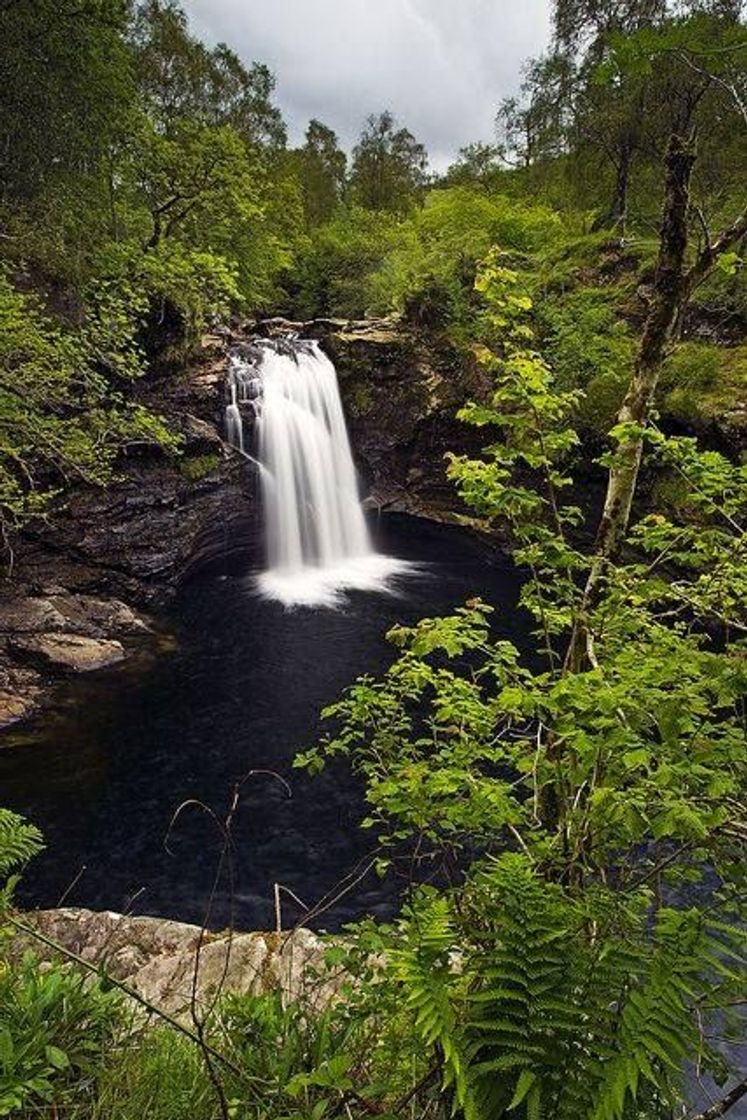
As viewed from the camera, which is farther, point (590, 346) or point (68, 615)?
point (590, 346)

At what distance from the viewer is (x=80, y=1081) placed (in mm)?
2186

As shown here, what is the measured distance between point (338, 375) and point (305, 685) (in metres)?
13.4

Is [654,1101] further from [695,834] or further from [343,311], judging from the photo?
[343,311]

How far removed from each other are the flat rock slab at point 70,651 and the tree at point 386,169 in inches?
1408

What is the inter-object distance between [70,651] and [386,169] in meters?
39.7

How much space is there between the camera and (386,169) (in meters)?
40.2

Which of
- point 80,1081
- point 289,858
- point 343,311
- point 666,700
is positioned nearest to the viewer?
point 80,1081

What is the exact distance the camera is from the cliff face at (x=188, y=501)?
12.2 m

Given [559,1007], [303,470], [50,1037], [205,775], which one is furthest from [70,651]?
[559,1007]

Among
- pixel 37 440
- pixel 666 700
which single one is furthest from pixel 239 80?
pixel 666 700

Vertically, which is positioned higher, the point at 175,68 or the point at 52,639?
the point at 175,68

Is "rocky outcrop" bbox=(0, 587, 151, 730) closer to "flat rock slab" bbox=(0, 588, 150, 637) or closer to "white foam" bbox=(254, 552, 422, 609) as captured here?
"flat rock slab" bbox=(0, 588, 150, 637)

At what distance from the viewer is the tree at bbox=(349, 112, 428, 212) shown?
131 ft

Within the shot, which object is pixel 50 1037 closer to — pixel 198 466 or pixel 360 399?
pixel 198 466
